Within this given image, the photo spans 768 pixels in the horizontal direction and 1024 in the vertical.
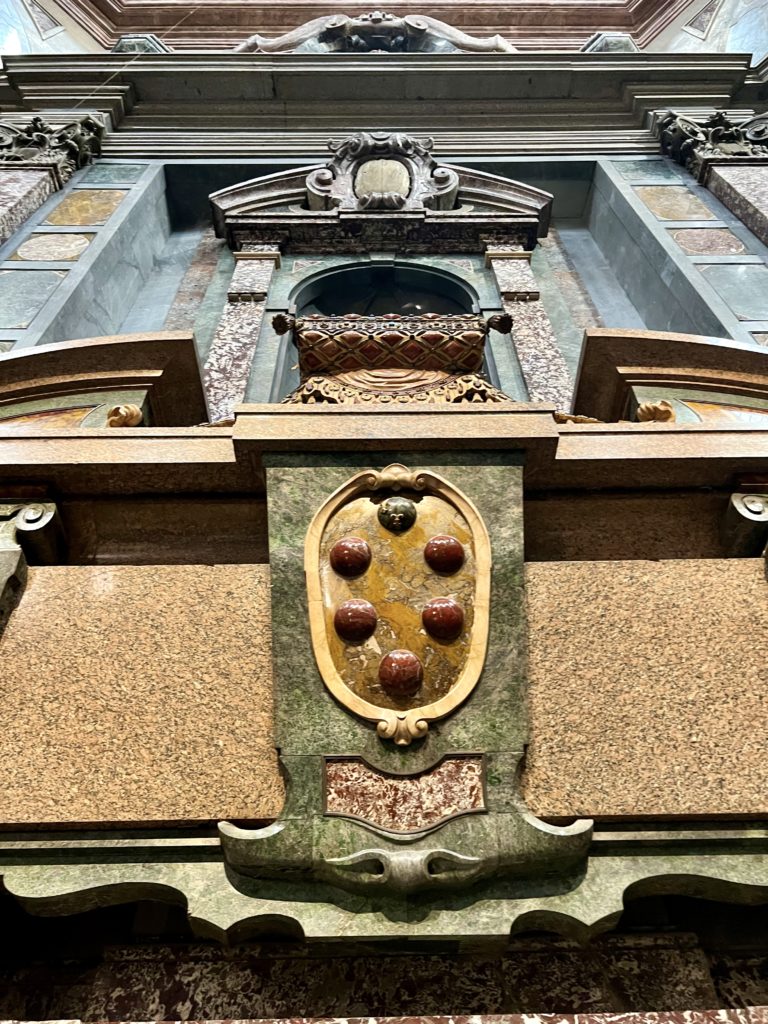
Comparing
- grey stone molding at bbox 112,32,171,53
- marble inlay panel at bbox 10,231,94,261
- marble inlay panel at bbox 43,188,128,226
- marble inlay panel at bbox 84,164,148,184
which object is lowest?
marble inlay panel at bbox 10,231,94,261

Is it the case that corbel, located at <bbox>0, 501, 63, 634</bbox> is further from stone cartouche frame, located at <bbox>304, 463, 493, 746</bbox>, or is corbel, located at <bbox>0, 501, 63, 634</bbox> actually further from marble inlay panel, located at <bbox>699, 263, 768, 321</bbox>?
marble inlay panel, located at <bbox>699, 263, 768, 321</bbox>

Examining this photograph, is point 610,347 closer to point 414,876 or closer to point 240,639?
point 240,639

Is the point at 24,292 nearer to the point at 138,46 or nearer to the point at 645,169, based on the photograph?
the point at 138,46

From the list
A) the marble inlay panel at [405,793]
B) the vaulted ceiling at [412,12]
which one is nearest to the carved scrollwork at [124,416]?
the marble inlay panel at [405,793]

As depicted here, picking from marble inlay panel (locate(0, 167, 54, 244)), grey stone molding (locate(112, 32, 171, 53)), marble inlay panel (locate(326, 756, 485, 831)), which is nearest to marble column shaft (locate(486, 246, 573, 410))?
marble inlay panel (locate(326, 756, 485, 831))

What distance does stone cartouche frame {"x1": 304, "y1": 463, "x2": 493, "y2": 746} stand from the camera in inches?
86.4

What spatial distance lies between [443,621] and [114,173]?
7.68 m

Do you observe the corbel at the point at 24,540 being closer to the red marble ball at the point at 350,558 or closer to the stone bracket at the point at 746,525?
the red marble ball at the point at 350,558

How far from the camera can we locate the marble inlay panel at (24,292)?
5793mm

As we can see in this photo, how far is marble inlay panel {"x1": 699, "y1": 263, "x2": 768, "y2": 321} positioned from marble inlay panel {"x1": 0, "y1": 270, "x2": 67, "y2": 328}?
5433mm

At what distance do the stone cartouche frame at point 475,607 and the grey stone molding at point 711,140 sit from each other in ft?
22.7

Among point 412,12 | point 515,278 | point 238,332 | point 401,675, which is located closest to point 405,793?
point 401,675

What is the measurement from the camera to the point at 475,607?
7.81 ft

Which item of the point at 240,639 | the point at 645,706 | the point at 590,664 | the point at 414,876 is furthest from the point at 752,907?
the point at 240,639
